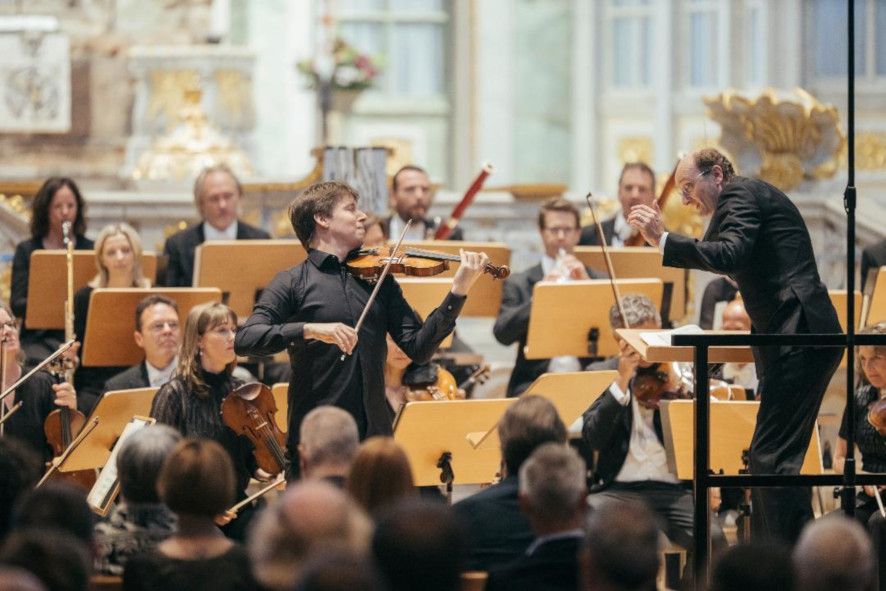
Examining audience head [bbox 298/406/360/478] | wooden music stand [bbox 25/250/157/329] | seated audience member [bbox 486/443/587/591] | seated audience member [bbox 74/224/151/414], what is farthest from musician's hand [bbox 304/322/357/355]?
wooden music stand [bbox 25/250/157/329]

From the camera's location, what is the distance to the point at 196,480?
4.12m

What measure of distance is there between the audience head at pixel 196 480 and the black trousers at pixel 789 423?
5.99 ft

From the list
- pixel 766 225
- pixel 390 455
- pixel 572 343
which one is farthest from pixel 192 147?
pixel 390 455

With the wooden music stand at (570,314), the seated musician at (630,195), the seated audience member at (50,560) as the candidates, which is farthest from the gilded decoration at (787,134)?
the seated audience member at (50,560)

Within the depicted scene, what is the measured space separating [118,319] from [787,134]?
3.83m

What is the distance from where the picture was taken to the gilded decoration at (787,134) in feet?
29.8

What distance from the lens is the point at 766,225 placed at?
5.33 meters

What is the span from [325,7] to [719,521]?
25.5 feet

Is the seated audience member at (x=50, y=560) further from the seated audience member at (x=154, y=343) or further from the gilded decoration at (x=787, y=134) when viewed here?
the gilded decoration at (x=787, y=134)

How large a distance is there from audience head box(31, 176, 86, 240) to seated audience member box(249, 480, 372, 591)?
14.2 feet

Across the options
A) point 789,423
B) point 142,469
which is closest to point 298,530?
point 142,469

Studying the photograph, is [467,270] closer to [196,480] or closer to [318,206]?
[318,206]

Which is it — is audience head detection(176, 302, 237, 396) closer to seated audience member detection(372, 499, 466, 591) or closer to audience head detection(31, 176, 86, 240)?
audience head detection(31, 176, 86, 240)

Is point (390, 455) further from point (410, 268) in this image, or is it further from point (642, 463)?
point (642, 463)
